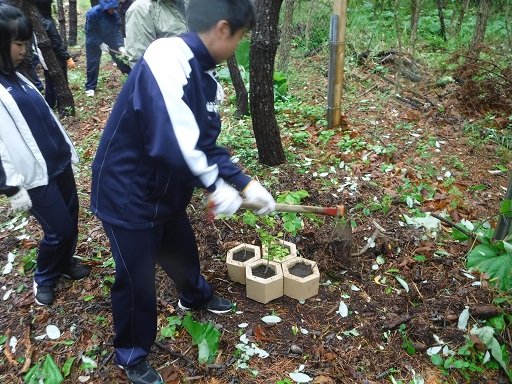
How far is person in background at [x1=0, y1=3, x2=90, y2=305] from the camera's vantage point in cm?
230

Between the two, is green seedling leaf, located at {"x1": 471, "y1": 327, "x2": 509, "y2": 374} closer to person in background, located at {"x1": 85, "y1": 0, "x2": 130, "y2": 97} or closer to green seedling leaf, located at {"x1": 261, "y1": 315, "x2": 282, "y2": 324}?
green seedling leaf, located at {"x1": 261, "y1": 315, "x2": 282, "y2": 324}

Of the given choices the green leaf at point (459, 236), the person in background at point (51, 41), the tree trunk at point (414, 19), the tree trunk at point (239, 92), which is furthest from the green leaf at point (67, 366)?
the tree trunk at point (414, 19)

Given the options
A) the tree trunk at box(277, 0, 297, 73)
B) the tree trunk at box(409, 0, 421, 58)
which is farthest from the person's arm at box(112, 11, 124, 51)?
the tree trunk at box(409, 0, 421, 58)

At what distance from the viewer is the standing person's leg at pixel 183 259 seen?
2.34 meters

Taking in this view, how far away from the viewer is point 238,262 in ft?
9.62

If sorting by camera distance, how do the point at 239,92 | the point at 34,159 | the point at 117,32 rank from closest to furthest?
the point at 34,159
the point at 239,92
the point at 117,32

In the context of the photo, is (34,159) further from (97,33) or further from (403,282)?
(97,33)

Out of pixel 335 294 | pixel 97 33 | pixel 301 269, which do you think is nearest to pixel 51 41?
pixel 97 33

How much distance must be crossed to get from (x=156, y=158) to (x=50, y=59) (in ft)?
17.7

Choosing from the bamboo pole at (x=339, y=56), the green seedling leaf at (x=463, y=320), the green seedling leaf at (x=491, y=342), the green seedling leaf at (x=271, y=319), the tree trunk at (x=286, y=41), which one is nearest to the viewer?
the green seedling leaf at (x=491, y=342)

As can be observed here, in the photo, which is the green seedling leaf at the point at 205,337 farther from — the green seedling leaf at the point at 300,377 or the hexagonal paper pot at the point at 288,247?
the hexagonal paper pot at the point at 288,247

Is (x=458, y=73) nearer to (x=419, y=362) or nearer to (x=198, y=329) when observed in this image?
(x=419, y=362)

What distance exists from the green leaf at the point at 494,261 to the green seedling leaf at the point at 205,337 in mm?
1530

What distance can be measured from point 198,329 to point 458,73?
561 cm
